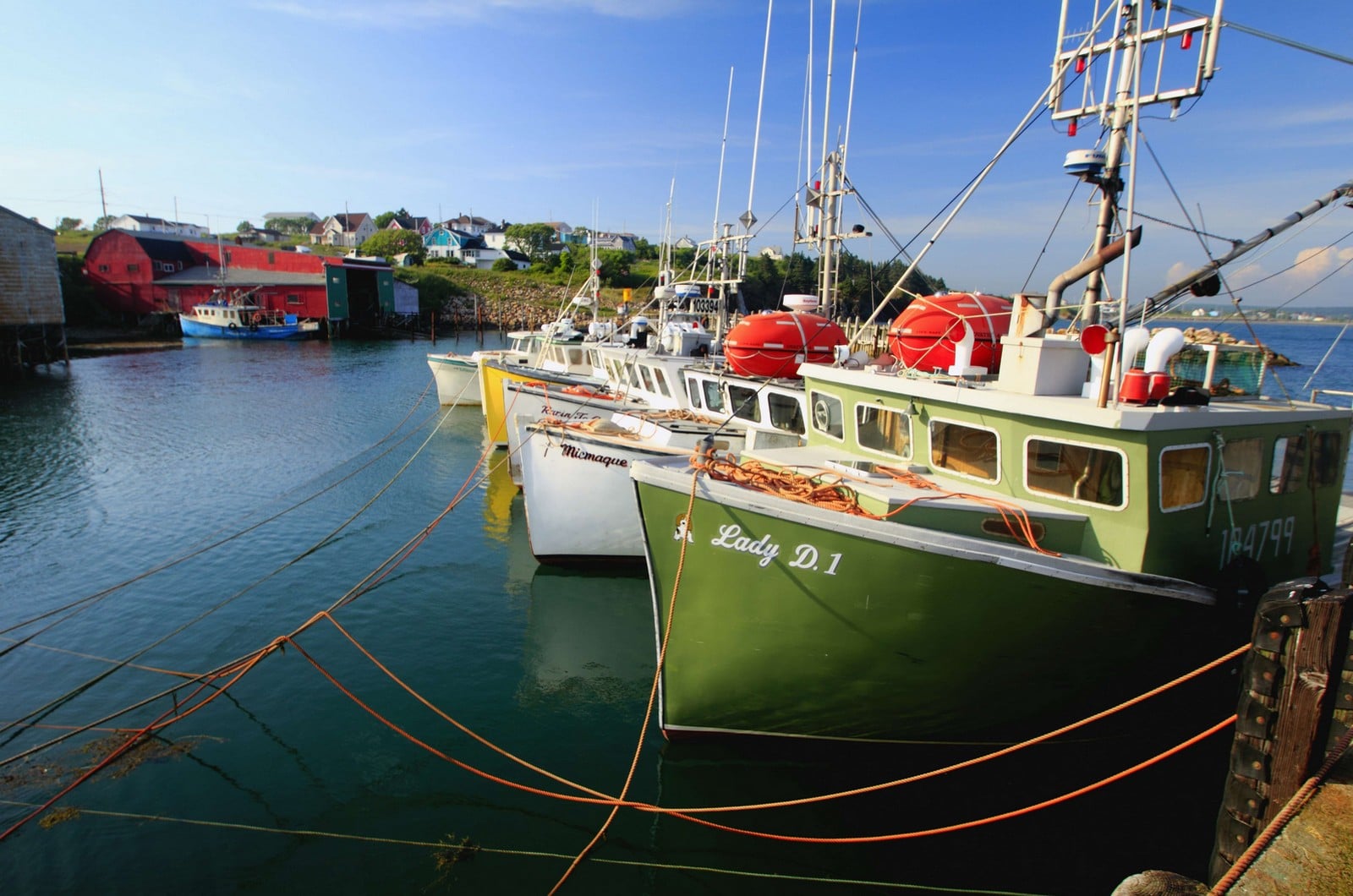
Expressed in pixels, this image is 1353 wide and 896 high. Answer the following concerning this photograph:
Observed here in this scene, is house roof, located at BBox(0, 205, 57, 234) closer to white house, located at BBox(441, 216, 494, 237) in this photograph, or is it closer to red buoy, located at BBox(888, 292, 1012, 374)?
red buoy, located at BBox(888, 292, 1012, 374)

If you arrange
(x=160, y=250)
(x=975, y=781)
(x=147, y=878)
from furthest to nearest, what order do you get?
(x=160, y=250) → (x=975, y=781) → (x=147, y=878)

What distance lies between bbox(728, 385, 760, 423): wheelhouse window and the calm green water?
4436 mm

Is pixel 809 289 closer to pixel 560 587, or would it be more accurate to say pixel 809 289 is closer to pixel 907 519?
pixel 560 587

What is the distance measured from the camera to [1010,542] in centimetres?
710

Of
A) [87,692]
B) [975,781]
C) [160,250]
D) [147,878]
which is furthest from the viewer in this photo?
[160,250]

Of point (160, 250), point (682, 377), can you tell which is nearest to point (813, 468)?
point (682, 377)

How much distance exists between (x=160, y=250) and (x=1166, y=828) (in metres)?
89.8

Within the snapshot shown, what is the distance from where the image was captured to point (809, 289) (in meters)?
78.5

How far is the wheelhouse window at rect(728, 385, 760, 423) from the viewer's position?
1540 cm

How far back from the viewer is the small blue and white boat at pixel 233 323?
65.2 m

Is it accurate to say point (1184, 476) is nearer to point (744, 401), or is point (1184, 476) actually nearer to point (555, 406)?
point (744, 401)

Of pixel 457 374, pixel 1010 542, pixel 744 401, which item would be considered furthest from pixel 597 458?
pixel 457 374

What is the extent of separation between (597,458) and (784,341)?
475 centimetres

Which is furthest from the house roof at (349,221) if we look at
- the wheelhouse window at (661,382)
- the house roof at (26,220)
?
the wheelhouse window at (661,382)
